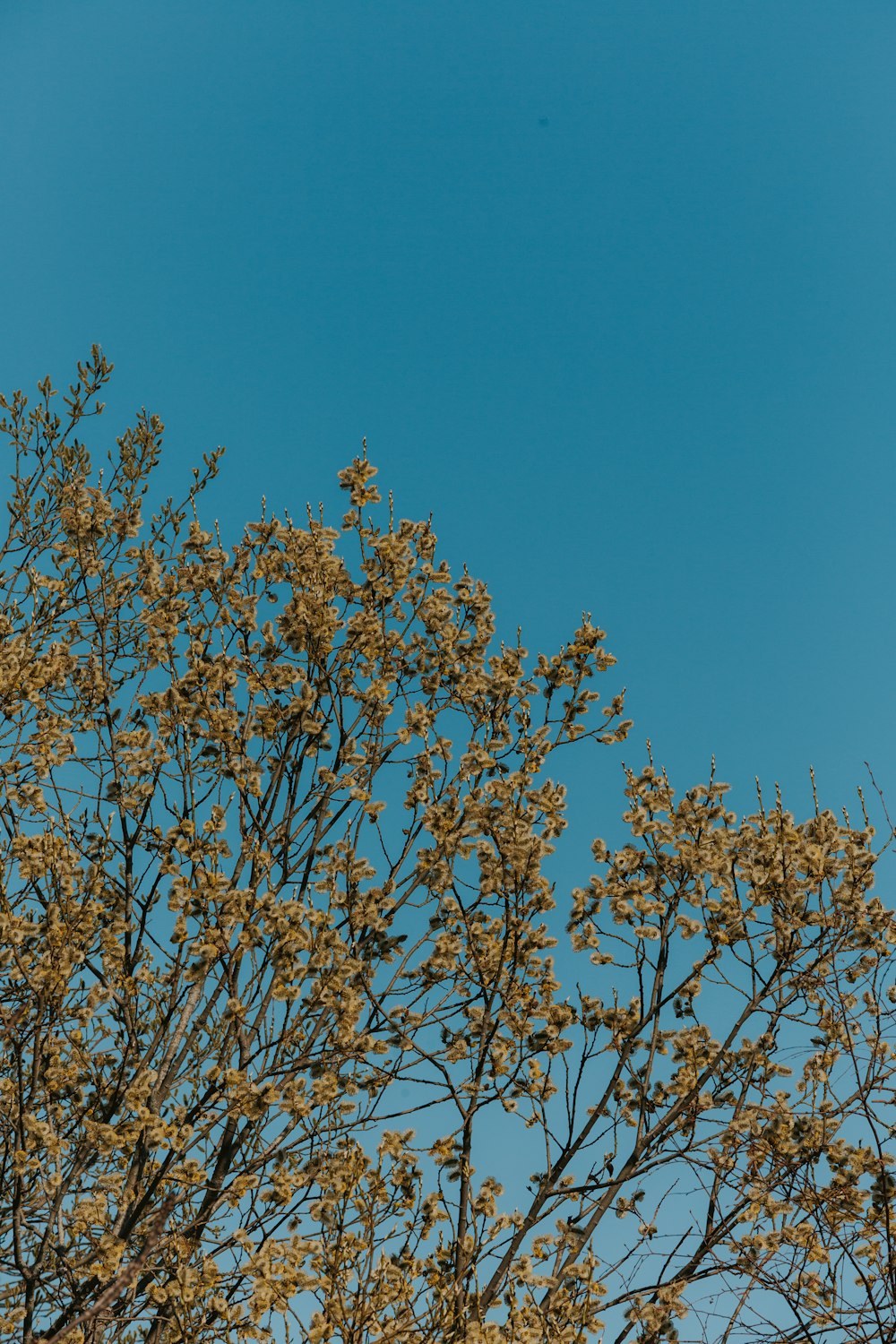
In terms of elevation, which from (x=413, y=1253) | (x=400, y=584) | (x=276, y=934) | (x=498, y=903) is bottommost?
(x=413, y=1253)

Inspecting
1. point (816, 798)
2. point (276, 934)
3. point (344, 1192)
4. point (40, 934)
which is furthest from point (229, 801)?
point (816, 798)

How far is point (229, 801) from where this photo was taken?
17.5ft

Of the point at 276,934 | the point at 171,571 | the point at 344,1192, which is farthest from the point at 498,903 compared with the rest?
the point at 171,571

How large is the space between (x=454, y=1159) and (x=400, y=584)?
3.14 m

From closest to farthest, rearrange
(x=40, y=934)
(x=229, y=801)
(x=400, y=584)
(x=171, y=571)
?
(x=229, y=801) → (x=40, y=934) → (x=400, y=584) → (x=171, y=571)

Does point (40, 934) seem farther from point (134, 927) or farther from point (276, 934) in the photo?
point (276, 934)

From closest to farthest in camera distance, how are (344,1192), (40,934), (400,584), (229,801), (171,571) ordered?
(344,1192) → (229,801) → (40,934) → (400,584) → (171,571)

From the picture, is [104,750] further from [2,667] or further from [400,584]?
[400,584]

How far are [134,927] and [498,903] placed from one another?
1.91 m

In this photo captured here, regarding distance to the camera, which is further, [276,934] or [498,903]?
[498,903]

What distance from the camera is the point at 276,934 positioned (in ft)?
16.0

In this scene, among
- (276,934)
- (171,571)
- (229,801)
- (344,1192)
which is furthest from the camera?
(171,571)

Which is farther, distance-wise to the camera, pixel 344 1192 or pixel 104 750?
pixel 104 750

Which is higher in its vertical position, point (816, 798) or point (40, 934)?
point (816, 798)
